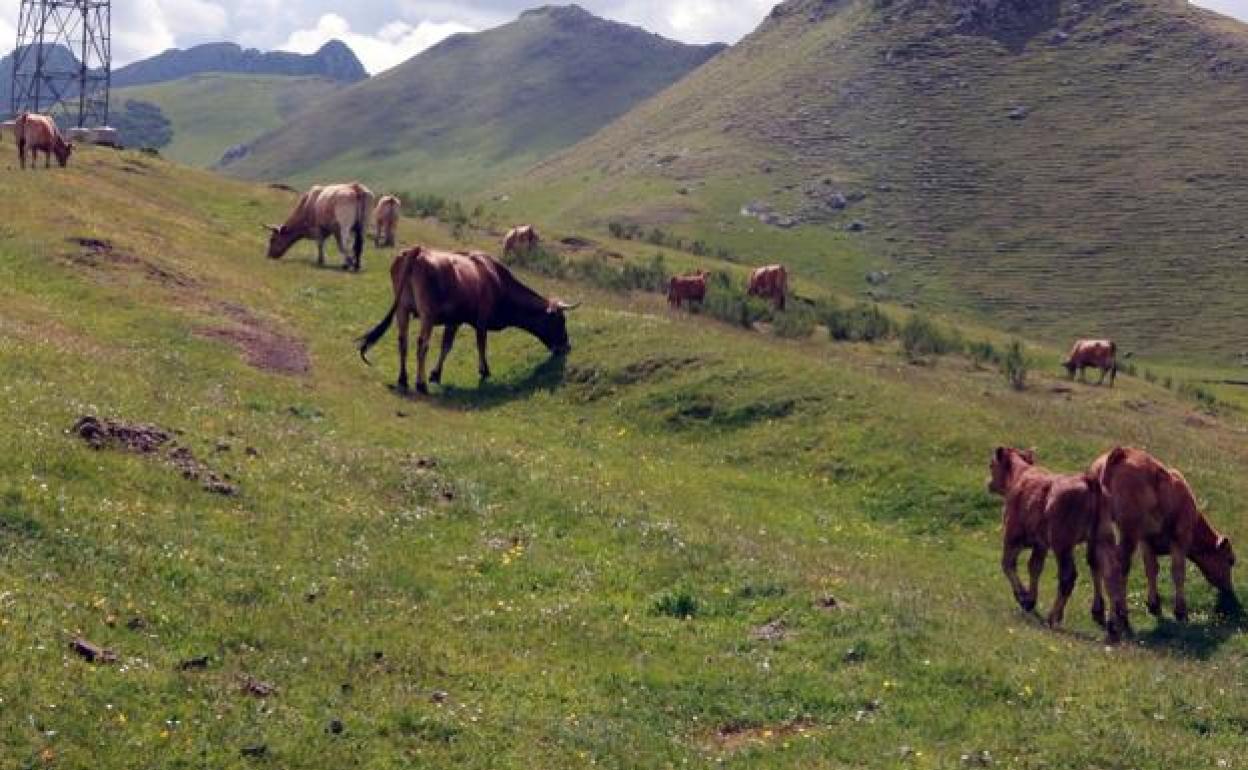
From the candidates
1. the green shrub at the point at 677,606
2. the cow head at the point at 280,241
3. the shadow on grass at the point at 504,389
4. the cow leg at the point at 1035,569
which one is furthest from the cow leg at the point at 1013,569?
the cow head at the point at 280,241

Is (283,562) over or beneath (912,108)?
beneath

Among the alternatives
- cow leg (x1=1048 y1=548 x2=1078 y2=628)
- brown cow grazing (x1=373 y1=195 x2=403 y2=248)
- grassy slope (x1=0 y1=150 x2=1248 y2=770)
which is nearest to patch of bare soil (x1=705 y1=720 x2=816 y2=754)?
grassy slope (x1=0 y1=150 x2=1248 y2=770)

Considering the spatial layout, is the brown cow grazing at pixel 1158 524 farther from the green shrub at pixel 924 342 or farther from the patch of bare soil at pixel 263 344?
the green shrub at pixel 924 342

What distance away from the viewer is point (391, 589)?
16.7m

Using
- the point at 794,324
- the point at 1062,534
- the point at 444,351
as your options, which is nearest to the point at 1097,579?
the point at 1062,534

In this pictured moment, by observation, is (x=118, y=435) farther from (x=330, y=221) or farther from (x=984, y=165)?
(x=984, y=165)

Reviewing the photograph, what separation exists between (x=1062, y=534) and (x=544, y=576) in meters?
6.87

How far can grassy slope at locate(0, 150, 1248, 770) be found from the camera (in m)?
12.9

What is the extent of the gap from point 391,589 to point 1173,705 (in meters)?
8.52

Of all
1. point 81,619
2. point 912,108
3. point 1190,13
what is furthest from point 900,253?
point 81,619

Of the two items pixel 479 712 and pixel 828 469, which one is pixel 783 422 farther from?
pixel 479 712

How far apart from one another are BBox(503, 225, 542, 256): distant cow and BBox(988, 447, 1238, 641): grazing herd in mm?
37016

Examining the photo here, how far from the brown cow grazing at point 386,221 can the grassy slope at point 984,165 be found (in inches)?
2569

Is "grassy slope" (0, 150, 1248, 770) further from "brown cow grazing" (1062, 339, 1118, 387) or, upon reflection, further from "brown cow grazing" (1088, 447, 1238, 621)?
"brown cow grazing" (1062, 339, 1118, 387)
